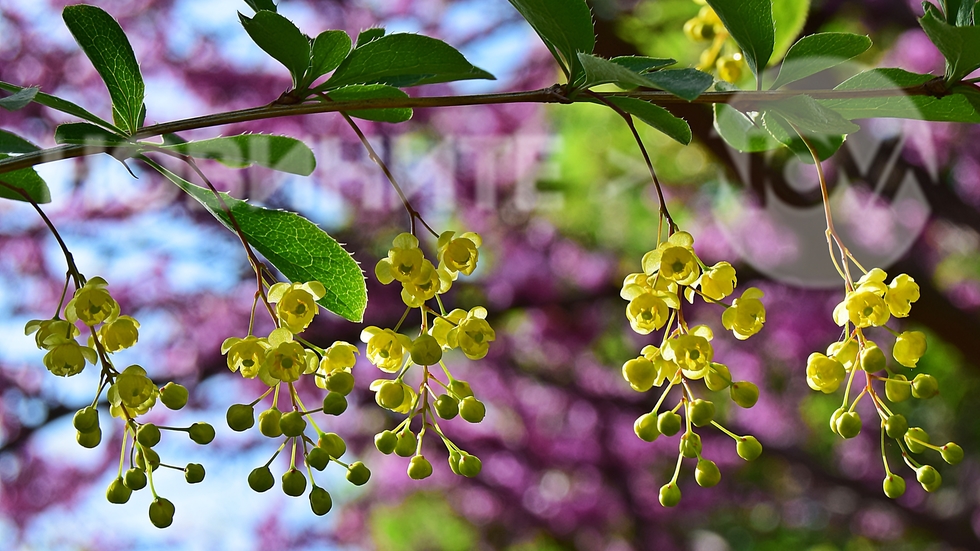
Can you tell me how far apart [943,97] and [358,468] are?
0.30 metres

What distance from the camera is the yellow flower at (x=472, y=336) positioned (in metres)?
0.35

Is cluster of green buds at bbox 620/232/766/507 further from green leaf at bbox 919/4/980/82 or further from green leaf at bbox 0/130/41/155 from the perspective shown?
green leaf at bbox 0/130/41/155

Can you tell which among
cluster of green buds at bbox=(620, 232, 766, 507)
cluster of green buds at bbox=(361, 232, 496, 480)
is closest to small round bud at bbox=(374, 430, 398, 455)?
cluster of green buds at bbox=(361, 232, 496, 480)

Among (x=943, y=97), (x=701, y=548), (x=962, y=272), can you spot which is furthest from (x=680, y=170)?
(x=943, y=97)

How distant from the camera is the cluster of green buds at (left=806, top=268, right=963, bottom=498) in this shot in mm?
356

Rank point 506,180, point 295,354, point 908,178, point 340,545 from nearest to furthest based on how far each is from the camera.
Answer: point 295,354 → point 908,178 → point 506,180 → point 340,545

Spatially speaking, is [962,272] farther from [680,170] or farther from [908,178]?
[908,178]

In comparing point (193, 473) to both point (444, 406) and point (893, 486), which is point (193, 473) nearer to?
point (444, 406)

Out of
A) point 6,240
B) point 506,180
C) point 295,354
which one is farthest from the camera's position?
point 506,180

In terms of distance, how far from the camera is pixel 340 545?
10.4ft

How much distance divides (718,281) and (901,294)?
3.6 inches

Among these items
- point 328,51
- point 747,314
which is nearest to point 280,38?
point 328,51

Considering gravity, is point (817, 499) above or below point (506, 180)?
below

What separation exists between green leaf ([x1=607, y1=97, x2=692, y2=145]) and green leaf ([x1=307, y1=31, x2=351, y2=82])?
11cm
